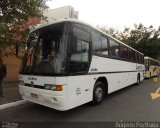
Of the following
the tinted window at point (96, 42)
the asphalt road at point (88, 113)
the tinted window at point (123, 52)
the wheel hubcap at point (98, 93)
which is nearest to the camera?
the asphalt road at point (88, 113)

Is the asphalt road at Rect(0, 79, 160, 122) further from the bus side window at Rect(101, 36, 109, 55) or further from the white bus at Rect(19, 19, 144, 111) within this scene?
the bus side window at Rect(101, 36, 109, 55)

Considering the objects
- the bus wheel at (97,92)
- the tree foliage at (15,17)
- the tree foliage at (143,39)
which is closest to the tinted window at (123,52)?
the bus wheel at (97,92)

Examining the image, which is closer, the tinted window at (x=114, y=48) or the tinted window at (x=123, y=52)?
the tinted window at (x=114, y=48)

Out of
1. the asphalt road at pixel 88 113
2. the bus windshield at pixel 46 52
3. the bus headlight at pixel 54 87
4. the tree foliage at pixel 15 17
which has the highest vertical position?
the tree foliage at pixel 15 17

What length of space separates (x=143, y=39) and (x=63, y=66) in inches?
1280

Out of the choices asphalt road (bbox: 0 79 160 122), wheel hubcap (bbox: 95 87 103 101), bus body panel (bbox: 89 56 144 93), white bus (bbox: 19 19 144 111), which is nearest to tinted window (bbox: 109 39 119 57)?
bus body panel (bbox: 89 56 144 93)

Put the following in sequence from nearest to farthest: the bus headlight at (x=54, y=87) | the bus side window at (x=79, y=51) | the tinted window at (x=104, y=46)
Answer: the bus headlight at (x=54, y=87) < the bus side window at (x=79, y=51) < the tinted window at (x=104, y=46)

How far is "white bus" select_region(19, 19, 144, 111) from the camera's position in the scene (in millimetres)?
4898

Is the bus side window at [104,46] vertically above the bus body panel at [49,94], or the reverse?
the bus side window at [104,46]

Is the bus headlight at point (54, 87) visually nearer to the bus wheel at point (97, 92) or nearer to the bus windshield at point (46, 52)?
the bus windshield at point (46, 52)

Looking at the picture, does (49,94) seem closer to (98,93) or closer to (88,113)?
(88,113)

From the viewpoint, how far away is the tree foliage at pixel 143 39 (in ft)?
110

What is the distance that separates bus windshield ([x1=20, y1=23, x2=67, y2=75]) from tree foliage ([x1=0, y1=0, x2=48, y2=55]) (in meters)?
1.31

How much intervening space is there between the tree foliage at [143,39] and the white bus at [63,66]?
27.9 metres
